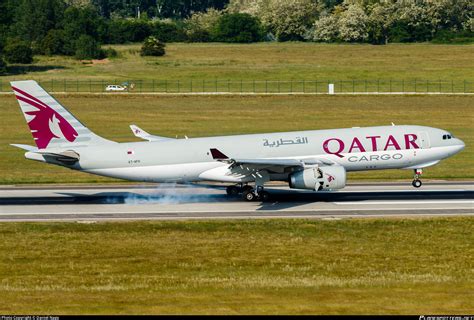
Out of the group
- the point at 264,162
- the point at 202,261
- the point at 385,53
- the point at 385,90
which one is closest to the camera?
the point at 202,261

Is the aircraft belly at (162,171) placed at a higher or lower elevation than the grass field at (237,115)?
higher

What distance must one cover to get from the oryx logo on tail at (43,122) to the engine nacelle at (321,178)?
13.9 meters

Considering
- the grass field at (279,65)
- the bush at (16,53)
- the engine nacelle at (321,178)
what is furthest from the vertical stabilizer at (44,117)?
the bush at (16,53)

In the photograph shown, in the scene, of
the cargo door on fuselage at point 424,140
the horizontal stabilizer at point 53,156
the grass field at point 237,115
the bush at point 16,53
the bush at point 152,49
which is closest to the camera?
the horizontal stabilizer at point 53,156

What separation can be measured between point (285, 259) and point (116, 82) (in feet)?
401

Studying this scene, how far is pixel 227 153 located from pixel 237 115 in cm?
5940

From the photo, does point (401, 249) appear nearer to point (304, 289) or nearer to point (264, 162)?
point (304, 289)

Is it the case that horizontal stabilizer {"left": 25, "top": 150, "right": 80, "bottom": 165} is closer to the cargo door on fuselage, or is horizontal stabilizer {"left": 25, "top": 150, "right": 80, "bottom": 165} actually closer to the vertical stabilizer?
the vertical stabilizer

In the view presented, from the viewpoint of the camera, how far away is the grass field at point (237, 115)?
9781cm

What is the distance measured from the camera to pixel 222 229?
4794cm

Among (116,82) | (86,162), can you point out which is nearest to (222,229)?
(86,162)

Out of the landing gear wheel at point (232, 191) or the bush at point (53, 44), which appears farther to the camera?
the bush at point (53, 44)

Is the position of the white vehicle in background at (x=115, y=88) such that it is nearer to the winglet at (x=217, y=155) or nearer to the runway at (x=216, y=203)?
the runway at (x=216, y=203)

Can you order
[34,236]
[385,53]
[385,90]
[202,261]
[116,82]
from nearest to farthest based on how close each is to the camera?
[202,261] → [34,236] → [385,90] → [116,82] → [385,53]
